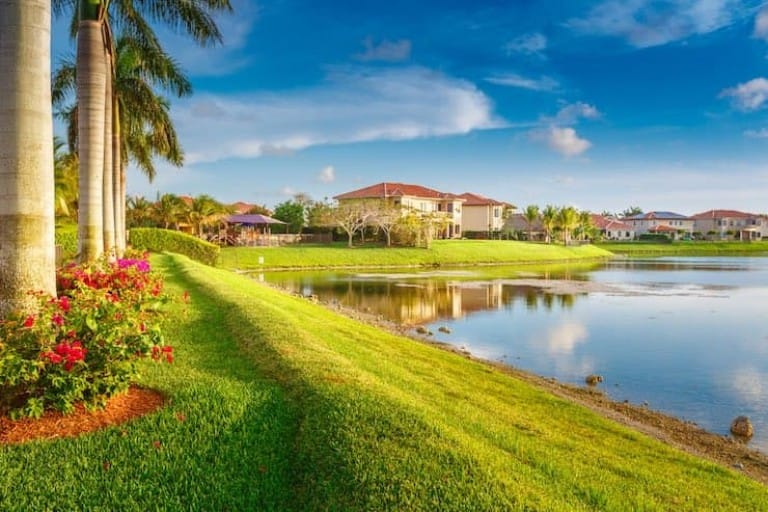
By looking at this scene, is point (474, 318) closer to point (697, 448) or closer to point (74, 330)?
point (697, 448)

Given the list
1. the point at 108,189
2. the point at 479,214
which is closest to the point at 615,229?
the point at 479,214

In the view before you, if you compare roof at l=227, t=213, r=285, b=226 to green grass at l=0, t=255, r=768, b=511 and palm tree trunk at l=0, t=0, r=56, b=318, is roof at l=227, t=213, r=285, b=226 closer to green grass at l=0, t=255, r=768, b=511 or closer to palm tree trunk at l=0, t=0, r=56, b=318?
green grass at l=0, t=255, r=768, b=511

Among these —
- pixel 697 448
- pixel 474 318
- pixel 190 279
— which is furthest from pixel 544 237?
pixel 697 448

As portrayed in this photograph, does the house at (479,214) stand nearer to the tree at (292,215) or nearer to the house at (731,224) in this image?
the tree at (292,215)

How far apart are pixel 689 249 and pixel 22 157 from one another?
99.6 meters

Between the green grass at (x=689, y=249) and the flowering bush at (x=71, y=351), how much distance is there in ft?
292

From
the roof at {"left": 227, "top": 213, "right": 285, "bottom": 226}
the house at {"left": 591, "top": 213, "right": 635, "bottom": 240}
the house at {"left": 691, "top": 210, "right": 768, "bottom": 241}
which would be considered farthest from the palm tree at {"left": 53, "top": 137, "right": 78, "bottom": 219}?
the house at {"left": 691, "top": 210, "right": 768, "bottom": 241}

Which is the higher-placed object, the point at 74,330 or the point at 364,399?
the point at 74,330

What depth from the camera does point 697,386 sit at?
46.7ft

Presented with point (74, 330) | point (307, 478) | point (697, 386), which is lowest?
point (697, 386)

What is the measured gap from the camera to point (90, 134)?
1458cm

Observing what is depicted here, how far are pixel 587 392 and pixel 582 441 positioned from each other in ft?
18.0

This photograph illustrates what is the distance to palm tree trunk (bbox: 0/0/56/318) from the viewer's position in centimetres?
633

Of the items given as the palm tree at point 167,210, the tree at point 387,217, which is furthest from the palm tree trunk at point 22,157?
the tree at point 387,217
